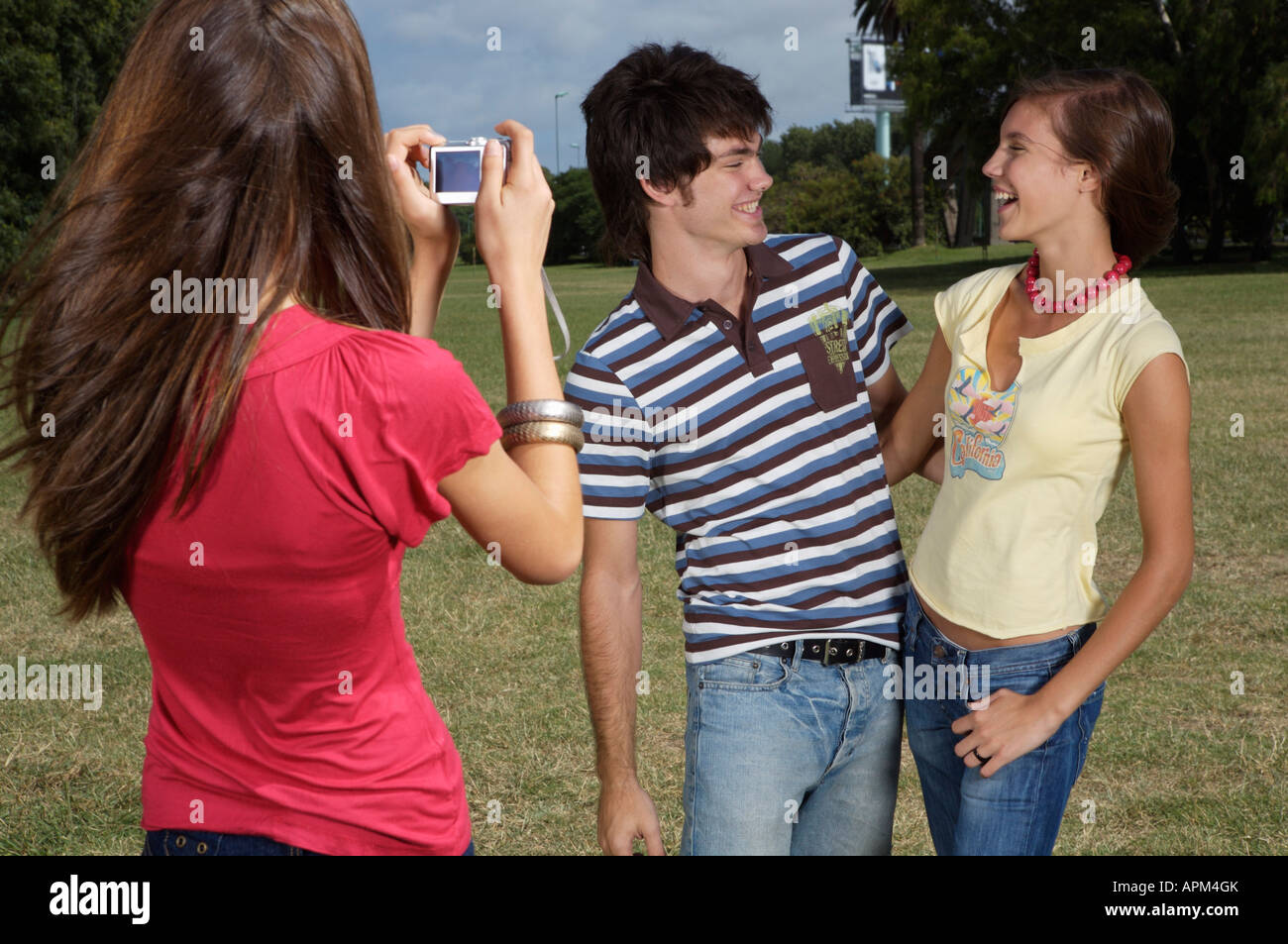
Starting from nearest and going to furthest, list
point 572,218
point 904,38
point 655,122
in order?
point 655,122, point 904,38, point 572,218

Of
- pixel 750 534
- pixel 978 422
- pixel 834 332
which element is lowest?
pixel 750 534

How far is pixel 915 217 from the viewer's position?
192 ft

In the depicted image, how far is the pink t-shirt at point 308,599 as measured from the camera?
151cm

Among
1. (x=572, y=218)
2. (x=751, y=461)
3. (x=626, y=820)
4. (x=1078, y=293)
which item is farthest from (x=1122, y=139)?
(x=572, y=218)

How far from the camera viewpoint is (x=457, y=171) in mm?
1958

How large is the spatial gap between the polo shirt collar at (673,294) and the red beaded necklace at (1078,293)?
2.00 feet

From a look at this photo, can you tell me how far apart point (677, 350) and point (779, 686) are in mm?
826

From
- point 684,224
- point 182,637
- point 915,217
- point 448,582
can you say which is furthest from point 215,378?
point 915,217

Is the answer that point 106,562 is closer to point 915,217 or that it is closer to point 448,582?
point 448,582

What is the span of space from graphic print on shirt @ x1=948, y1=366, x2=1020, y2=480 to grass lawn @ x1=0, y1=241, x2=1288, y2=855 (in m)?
2.07

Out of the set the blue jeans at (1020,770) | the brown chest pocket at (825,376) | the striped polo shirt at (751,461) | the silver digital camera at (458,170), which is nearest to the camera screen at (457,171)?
the silver digital camera at (458,170)

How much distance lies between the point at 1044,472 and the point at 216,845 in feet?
5.52

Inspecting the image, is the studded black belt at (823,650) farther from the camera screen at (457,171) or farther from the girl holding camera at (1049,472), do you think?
the camera screen at (457,171)

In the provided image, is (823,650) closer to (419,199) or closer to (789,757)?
(789,757)
